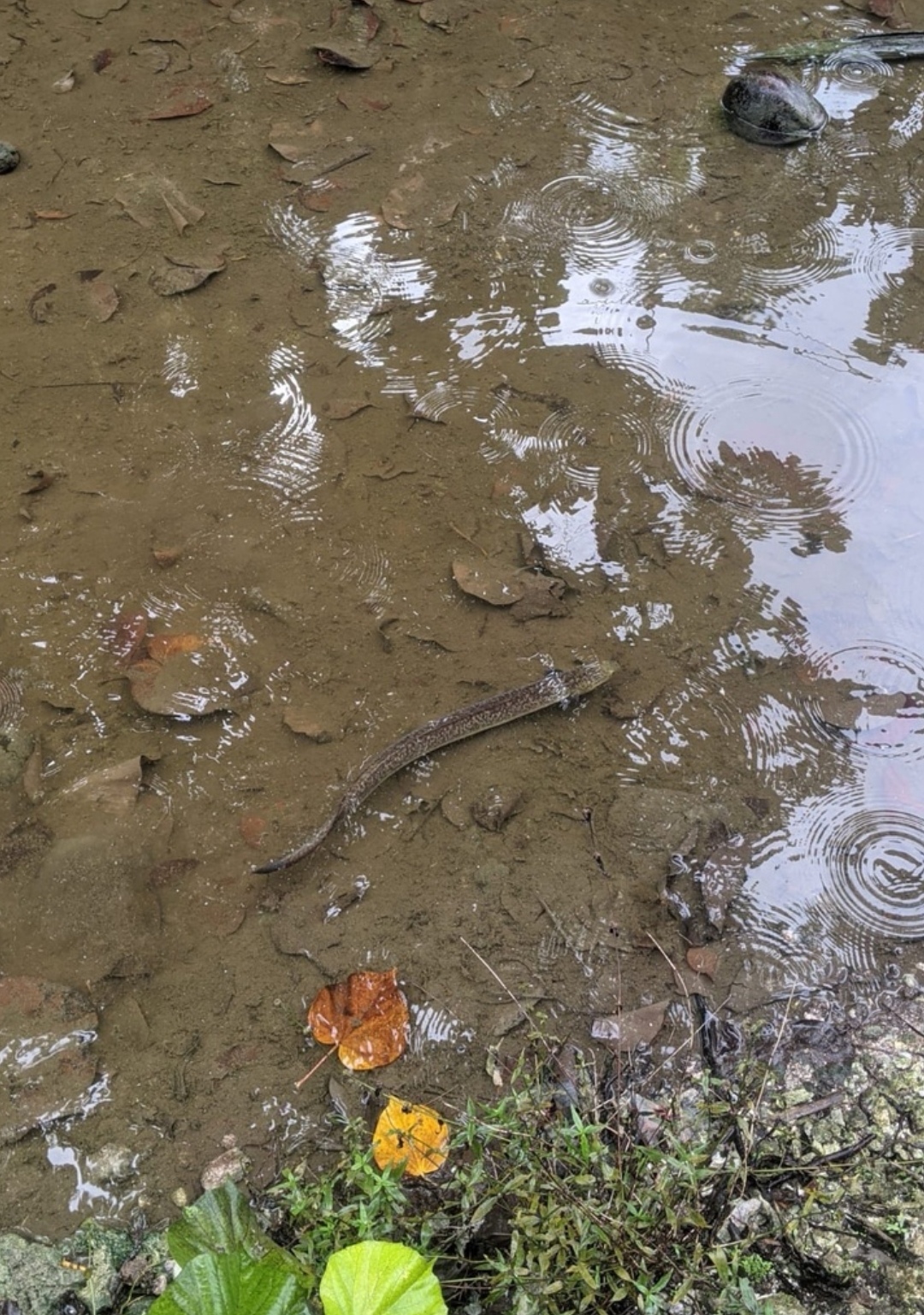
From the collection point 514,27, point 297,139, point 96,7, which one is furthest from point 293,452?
point 96,7

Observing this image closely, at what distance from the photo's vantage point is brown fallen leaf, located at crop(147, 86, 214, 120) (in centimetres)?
471

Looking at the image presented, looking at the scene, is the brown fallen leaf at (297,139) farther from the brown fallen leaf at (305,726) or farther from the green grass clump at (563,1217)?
the green grass clump at (563,1217)

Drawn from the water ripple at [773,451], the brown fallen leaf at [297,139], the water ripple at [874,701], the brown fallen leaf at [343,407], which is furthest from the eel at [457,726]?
the brown fallen leaf at [297,139]

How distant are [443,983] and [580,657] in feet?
3.72

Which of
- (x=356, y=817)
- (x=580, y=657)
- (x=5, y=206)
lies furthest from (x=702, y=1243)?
(x=5, y=206)

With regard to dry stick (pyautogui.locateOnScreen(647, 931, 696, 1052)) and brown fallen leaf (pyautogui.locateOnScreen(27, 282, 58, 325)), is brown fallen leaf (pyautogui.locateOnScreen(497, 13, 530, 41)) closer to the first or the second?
brown fallen leaf (pyautogui.locateOnScreen(27, 282, 58, 325))

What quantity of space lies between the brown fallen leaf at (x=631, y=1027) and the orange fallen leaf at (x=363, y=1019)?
513 mm

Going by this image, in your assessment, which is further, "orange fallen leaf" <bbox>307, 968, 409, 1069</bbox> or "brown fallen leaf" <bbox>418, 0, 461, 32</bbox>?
"brown fallen leaf" <bbox>418, 0, 461, 32</bbox>

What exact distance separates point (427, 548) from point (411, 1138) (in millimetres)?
1900

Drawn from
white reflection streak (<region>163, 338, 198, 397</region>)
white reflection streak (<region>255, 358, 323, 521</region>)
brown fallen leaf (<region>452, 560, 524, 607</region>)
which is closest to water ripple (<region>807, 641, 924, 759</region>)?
brown fallen leaf (<region>452, 560, 524, 607</region>)

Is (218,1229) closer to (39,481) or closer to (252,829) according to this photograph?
(252,829)

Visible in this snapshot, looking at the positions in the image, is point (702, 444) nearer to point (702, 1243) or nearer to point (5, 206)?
point (702, 1243)

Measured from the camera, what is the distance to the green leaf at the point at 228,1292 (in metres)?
1.65

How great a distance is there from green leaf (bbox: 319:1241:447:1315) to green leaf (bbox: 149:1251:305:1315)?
9 centimetres
